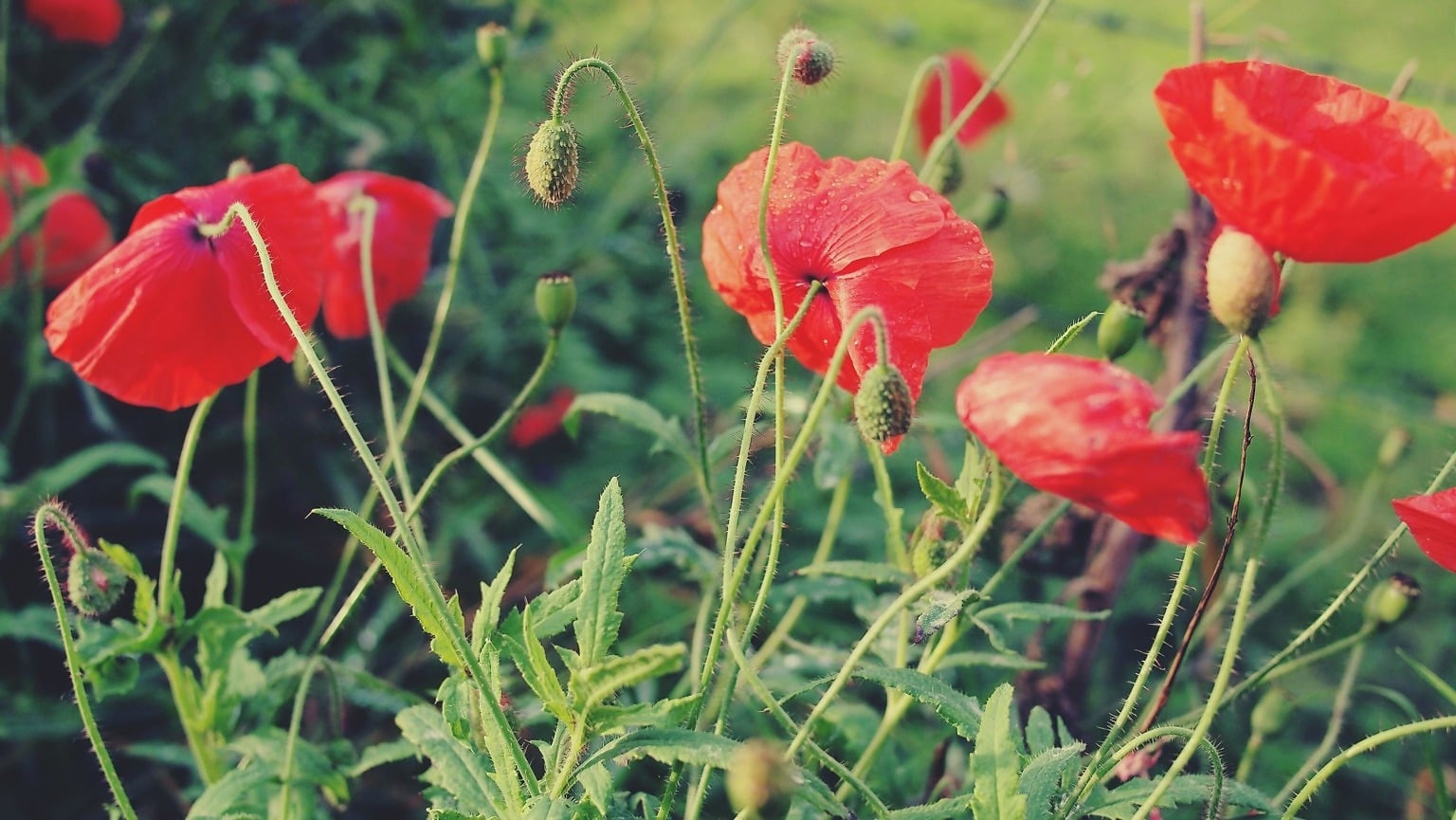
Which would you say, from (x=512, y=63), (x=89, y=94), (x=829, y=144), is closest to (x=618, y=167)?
(x=512, y=63)

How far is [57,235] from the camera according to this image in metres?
1.69

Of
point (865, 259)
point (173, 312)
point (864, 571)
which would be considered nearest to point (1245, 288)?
point (865, 259)

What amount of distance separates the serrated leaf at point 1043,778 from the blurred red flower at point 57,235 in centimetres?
141

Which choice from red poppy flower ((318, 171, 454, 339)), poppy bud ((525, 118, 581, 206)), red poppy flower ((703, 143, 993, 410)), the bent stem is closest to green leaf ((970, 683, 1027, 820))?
red poppy flower ((703, 143, 993, 410))

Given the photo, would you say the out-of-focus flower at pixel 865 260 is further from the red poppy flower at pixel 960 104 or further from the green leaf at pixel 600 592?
the red poppy flower at pixel 960 104

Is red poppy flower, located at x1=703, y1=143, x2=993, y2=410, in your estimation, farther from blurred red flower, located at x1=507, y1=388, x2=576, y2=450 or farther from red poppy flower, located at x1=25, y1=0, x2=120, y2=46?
red poppy flower, located at x1=25, y1=0, x2=120, y2=46

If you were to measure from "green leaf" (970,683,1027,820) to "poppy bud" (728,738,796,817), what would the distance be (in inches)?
8.0

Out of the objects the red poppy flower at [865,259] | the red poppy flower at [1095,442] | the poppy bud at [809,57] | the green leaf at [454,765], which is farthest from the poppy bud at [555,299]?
the red poppy flower at [1095,442]

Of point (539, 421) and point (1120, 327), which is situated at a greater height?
point (1120, 327)

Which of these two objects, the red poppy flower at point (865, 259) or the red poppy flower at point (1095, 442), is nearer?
the red poppy flower at point (1095, 442)

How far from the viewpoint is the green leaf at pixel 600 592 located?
2.76 ft

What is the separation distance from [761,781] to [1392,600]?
804mm

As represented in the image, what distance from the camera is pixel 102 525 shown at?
A: 180 centimetres

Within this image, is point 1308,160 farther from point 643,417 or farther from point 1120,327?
point 643,417
